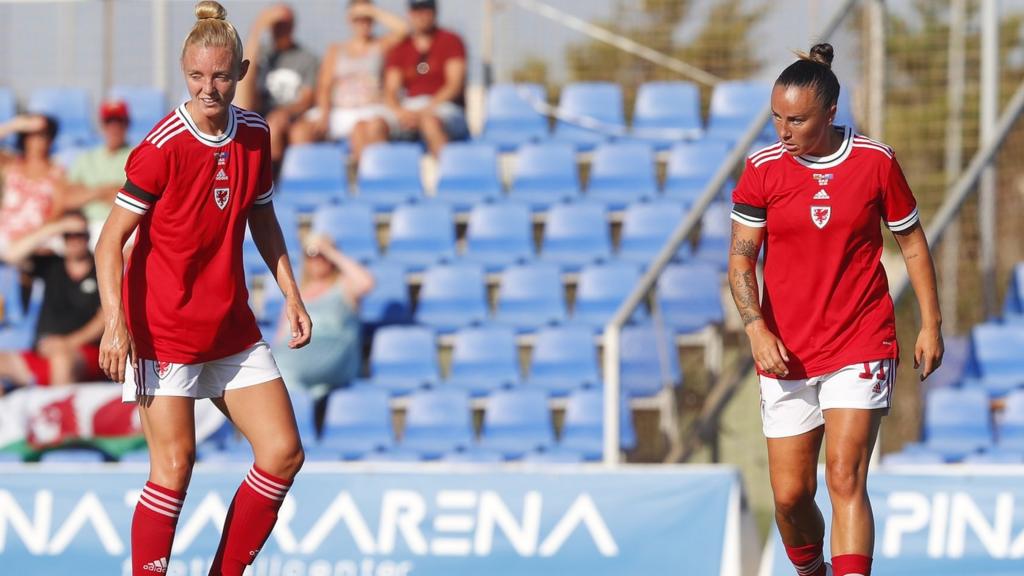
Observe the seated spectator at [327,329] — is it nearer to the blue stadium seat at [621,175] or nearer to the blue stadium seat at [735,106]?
the blue stadium seat at [621,175]

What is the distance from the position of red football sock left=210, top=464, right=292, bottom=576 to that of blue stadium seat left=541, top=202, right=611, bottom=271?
5488mm

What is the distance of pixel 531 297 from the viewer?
10562mm

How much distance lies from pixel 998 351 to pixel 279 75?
601cm

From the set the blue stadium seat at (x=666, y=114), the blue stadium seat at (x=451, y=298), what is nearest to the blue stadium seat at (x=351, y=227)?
the blue stadium seat at (x=451, y=298)

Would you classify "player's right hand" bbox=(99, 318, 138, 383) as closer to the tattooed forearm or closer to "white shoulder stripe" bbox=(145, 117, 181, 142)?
"white shoulder stripe" bbox=(145, 117, 181, 142)

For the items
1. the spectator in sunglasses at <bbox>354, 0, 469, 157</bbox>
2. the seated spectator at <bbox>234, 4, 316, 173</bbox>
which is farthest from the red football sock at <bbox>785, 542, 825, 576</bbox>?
the seated spectator at <bbox>234, 4, 316, 173</bbox>

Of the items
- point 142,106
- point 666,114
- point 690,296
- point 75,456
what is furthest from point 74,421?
point 666,114

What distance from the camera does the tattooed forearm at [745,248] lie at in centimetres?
562

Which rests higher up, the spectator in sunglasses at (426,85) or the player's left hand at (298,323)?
the spectator in sunglasses at (426,85)

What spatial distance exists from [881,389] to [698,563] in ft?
7.81

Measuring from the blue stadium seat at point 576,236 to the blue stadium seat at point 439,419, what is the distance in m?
1.68

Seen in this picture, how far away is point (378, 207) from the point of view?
1181 cm

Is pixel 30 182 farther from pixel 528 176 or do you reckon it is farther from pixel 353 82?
pixel 528 176

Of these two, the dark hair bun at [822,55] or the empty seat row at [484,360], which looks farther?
the empty seat row at [484,360]
